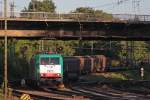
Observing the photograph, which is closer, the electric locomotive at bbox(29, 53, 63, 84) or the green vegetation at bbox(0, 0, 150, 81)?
the electric locomotive at bbox(29, 53, 63, 84)

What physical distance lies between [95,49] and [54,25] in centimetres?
6574

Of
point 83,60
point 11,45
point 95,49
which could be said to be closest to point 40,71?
point 83,60

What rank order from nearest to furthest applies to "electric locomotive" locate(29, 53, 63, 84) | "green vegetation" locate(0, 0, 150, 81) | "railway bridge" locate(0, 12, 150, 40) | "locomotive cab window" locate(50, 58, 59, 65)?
"electric locomotive" locate(29, 53, 63, 84) → "locomotive cab window" locate(50, 58, 59, 65) → "railway bridge" locate(0, 12, 150, 40) → "green vegetation" locate(0, 0, 150, 81)

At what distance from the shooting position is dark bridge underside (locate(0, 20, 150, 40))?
163 ft

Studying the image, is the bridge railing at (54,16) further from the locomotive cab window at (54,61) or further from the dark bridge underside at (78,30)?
the locomotive cab window at (54,61)

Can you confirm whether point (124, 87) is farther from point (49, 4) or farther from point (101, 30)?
point (49, 4)

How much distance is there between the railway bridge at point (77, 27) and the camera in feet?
162

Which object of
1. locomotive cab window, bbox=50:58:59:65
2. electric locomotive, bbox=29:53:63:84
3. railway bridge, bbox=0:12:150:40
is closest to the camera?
electric locomotive, bbox=29:53:63:84

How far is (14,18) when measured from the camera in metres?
48.6

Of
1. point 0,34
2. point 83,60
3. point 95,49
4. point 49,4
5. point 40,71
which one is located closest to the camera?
point 40,71

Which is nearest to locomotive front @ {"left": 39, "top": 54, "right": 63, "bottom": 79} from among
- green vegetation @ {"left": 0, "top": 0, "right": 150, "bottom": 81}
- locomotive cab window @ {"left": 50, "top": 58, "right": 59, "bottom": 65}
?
locomotive cab window @ {"left": 50, "top": 58, "right": 59, "bottom": 65}

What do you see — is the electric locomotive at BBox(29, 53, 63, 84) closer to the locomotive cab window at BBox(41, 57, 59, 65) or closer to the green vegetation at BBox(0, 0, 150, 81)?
the locomotive cab window at BBox(41, 57, 59, 65)

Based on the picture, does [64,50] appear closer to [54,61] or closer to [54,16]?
[54,16]

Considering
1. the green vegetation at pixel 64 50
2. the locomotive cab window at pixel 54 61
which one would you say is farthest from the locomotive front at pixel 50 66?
the green vegetation at pixel 64 50
